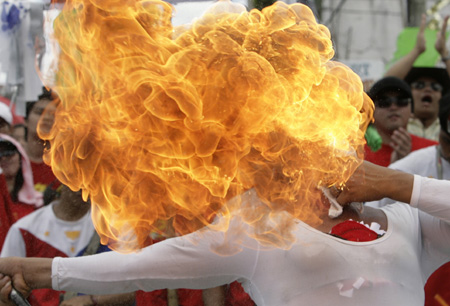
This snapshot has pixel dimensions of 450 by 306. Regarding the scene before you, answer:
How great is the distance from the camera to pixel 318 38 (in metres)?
2.40

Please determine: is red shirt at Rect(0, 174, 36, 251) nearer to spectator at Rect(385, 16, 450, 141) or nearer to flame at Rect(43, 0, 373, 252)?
flame at Rect(43, 0, 373, 252)

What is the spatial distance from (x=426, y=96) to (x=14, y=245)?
428 centimetres

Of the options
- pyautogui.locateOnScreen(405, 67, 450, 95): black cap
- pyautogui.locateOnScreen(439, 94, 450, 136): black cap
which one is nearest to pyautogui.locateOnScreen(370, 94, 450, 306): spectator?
pyautogui.locateOnScreen(439, 94, 450, 136): black cap

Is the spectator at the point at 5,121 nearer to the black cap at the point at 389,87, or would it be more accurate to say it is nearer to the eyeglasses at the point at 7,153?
the eyeglasses at the point at 7,153

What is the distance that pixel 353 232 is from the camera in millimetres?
2277

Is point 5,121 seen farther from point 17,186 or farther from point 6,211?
point 6,211

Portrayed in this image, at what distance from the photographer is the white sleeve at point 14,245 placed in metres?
Answer: 3.85

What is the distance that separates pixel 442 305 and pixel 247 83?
215 centimetres

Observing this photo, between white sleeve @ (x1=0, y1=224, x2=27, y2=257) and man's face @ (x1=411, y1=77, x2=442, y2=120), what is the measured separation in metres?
4.10

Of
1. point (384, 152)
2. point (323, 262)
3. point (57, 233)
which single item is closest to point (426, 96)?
point (384, 152)

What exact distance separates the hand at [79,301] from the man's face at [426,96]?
13.0 feet

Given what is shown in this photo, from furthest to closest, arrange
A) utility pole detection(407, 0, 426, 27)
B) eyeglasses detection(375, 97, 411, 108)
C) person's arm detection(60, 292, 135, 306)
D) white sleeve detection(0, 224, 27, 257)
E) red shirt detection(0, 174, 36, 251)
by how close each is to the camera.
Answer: utility pole detection(407, 0, 426, 27), eyeglasses detection(375, 97, 411, 108), red shirt detection(0, 174, 36, 251), white sleeve detection(0, 224, 27, 257), person's arm detection(60, 292, 135, 306)

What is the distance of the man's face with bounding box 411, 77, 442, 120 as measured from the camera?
19.2 ft

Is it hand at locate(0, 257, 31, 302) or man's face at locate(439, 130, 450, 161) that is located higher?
hand at locate(0, 257, 31, 302)
